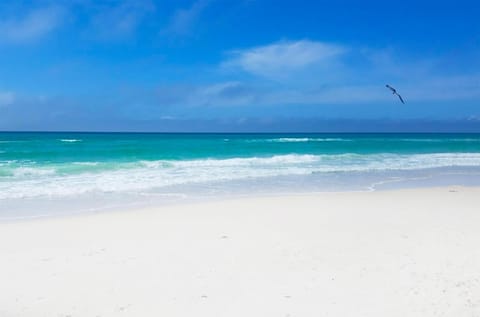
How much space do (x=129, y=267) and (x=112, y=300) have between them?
3.03ft

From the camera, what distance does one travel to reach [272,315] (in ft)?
12.4

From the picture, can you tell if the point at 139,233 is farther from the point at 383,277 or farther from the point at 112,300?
the point at 383,277

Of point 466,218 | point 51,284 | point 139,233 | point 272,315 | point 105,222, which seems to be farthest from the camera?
point 466,218

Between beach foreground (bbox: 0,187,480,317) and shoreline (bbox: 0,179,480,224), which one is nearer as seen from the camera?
beach foreground (bbox: 0,187,480,317)

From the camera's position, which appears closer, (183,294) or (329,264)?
(183,294)

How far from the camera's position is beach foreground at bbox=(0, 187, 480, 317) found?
395 centimetres

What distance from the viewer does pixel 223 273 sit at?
4.77m

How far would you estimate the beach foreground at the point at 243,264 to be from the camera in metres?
3.95

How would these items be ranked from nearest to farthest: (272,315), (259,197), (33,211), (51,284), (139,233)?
(272,315)
(51,284)
(139,233)
(33,211)
(259,197)

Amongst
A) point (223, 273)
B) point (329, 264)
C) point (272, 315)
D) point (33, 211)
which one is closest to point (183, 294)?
point (223, 273)

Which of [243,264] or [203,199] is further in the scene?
A: [203,199]

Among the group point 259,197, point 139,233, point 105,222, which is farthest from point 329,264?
point 259,197

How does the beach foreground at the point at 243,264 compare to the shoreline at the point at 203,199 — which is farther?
the shoreline at the point at 203,199

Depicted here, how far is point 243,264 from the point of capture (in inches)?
201
